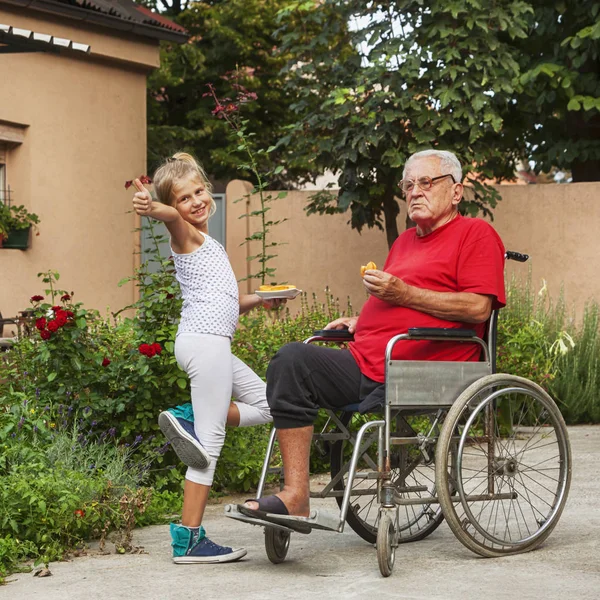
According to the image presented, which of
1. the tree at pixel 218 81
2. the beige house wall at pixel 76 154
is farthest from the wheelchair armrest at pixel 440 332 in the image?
the tree at pixel 218 81

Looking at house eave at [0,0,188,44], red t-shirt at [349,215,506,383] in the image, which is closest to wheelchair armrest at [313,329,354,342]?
red t-shirt at [349,215,506,383]

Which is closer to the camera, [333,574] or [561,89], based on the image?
[333,574]

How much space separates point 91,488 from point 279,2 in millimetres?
16668

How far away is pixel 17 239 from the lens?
40.8ft

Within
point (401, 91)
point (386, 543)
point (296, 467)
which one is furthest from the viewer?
point (401, 91)

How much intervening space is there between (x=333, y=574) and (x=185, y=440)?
0.76m

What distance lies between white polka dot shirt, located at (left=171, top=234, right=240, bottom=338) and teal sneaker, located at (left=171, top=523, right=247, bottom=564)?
78 centimetres

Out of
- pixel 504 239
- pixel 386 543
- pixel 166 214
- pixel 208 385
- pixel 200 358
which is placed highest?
pixel 504 239

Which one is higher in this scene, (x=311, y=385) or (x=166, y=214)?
(x=166, y=214)

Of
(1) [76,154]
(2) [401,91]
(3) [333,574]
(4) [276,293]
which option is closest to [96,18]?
(1) [76,154]

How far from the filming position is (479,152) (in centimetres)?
1195

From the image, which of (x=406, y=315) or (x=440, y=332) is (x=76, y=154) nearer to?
(x=406, y=315)

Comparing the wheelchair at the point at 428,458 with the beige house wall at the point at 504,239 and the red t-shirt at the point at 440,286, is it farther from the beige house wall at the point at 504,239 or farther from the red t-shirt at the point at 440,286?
the beige house wall at the point at 504,239

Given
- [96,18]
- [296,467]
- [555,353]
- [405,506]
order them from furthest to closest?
1. [96,18]
2. [555,353]
3. [405,506]
4. [296,467]
